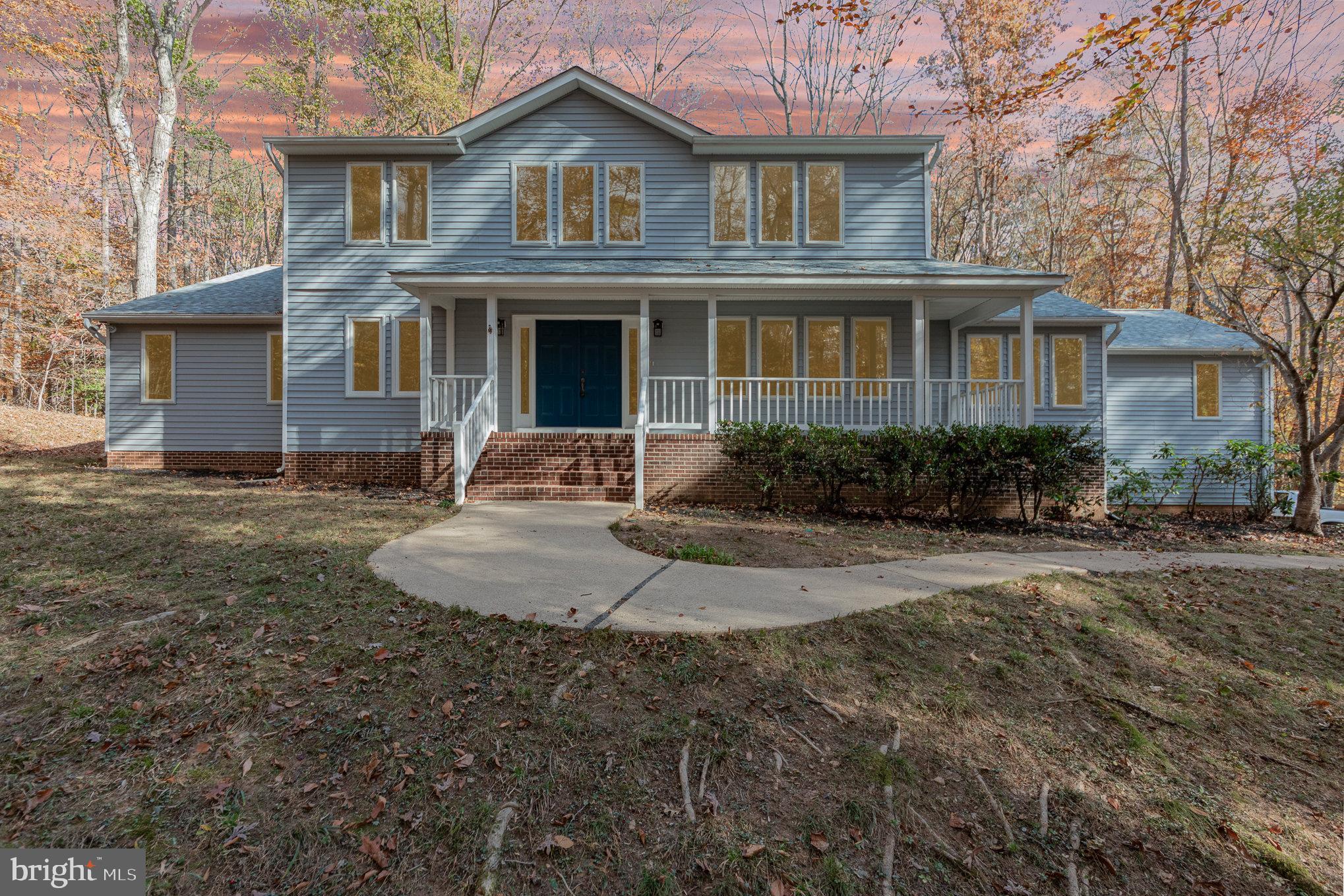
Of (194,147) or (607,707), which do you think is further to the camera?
(194,147)

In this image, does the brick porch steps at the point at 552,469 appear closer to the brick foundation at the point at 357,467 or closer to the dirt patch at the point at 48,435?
the brick foundation at the point at 357,467

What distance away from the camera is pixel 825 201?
11367 millimetres

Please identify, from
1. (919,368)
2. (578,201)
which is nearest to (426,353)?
(578,201)

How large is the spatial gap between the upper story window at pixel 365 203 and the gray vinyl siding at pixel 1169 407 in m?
15.3

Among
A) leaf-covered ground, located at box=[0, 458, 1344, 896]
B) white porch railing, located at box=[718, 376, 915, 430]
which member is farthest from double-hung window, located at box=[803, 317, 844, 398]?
leaf-covered ground, located at box=[0, 458, 1344, 896]

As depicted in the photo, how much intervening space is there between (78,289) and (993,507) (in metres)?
29.2

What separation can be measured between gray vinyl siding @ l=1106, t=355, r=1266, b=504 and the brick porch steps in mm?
10950

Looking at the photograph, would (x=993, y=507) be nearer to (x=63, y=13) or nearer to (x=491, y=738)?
(x=491, y=738)

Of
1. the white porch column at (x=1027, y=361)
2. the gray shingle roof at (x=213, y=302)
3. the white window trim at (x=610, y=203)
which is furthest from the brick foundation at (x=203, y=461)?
the white porch column at (x=1027, y=361)

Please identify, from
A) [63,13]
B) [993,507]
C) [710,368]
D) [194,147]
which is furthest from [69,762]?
[194,147]

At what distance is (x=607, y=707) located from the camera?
10.3ft

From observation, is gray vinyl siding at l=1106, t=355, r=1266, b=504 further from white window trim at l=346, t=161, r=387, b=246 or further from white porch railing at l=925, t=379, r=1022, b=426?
white window trim at l=346, t=161, r=387, b=246

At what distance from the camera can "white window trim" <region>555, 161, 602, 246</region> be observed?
1125cm

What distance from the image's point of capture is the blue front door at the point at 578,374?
11406 millimetres
